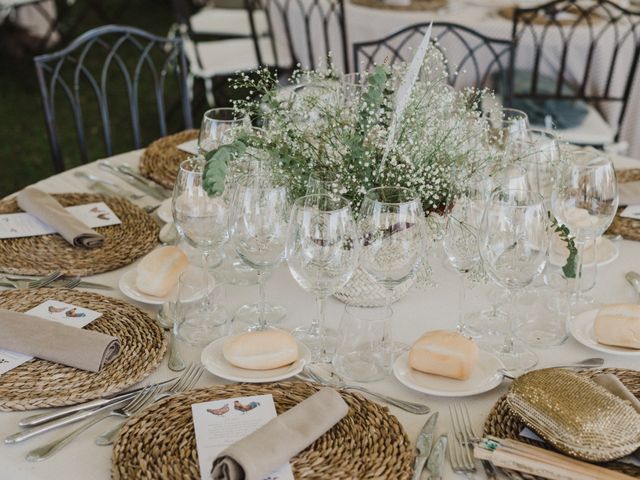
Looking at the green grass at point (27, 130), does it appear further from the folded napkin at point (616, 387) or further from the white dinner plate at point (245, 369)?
the folded napkin at point (616, 387)

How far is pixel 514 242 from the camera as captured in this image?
119 centimetres

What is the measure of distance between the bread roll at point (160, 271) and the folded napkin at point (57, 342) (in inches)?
7.6

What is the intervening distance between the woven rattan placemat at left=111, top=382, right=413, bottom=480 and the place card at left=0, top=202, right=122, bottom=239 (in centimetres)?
69

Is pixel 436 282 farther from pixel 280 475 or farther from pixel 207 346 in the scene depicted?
pixel 280 475

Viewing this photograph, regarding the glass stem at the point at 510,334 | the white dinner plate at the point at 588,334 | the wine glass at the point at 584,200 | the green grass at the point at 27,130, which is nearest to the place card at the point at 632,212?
the wine glass at the point at 584,200

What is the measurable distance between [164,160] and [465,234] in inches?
37.9

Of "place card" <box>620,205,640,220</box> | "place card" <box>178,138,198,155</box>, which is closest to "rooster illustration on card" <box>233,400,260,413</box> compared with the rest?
"place card" <box>620,205,640,220</box>

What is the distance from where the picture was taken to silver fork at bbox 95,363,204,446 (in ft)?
3.48

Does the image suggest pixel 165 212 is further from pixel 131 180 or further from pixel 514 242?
pixel 514 242

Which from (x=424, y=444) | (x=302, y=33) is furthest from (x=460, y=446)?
(x=302, y=33)

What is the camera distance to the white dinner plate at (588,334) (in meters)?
1.26

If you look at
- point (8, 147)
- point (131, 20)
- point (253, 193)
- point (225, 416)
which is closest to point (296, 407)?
point (225, 416)

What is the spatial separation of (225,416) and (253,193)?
0.34m

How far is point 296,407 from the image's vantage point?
3.45ft
